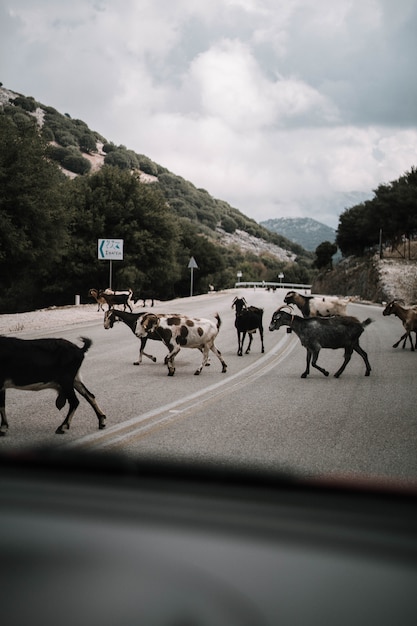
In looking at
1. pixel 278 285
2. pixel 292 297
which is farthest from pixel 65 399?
pixel 278 285

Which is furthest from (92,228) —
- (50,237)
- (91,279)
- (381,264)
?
(381,264)

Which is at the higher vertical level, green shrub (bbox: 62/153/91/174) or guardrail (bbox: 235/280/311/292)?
green shrub (bbox: 62/153/91/174)

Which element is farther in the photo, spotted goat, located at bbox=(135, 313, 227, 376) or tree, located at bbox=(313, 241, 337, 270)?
tree, located at bbox=(313, 241, 337, 270)

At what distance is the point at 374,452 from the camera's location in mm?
5973

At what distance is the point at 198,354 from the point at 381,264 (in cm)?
5213

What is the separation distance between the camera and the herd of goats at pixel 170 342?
6090 mm

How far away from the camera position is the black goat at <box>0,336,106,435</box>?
602 centimetres

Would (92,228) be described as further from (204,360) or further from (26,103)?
(26,103)

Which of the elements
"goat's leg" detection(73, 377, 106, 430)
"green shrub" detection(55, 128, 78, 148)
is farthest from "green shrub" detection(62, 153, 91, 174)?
"goat's leg" detection(73, 377, 106, 430)

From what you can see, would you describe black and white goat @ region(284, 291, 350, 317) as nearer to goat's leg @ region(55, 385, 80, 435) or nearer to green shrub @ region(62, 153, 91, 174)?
goat's leg @ region(55, 385, 80, 435)

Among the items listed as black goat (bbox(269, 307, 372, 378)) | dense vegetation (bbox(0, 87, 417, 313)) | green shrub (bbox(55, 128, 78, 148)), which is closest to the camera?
black goat (bbox(269, 307, 372, 378))

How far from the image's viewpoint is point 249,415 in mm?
7934

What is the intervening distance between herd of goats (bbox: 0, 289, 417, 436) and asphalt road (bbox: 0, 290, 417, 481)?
35cm

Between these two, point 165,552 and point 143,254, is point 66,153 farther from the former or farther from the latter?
point 165,552
